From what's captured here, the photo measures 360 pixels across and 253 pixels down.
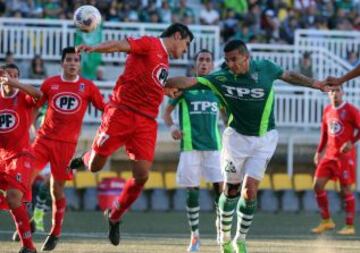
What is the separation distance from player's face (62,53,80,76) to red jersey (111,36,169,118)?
1.78 m

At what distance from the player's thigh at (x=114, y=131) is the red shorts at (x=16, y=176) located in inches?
31.8

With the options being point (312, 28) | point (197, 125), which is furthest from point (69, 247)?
point (312, 28)

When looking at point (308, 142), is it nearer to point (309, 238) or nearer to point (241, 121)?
point (309, 238)

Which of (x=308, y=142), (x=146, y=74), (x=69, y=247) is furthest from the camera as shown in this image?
(x=308, y=142)

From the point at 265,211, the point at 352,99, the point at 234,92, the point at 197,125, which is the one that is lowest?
the point at 265,211

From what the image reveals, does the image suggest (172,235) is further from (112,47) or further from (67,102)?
(112,47)

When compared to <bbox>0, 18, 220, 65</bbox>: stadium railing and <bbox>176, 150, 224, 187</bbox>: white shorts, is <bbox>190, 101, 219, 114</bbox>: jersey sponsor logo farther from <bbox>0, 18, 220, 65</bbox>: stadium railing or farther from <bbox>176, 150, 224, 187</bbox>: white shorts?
<bbox>0, 18, 220, 65</bbox>: stadium railing

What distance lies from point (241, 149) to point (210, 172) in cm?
267

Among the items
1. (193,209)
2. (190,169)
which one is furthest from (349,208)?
(193,209)

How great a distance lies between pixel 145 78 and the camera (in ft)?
47.1

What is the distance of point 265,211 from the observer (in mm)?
25781

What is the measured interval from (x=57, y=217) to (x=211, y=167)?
2614mm

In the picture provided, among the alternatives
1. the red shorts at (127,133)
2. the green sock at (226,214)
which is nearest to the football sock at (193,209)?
the green sock at (226,214)

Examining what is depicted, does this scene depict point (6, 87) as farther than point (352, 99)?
No
